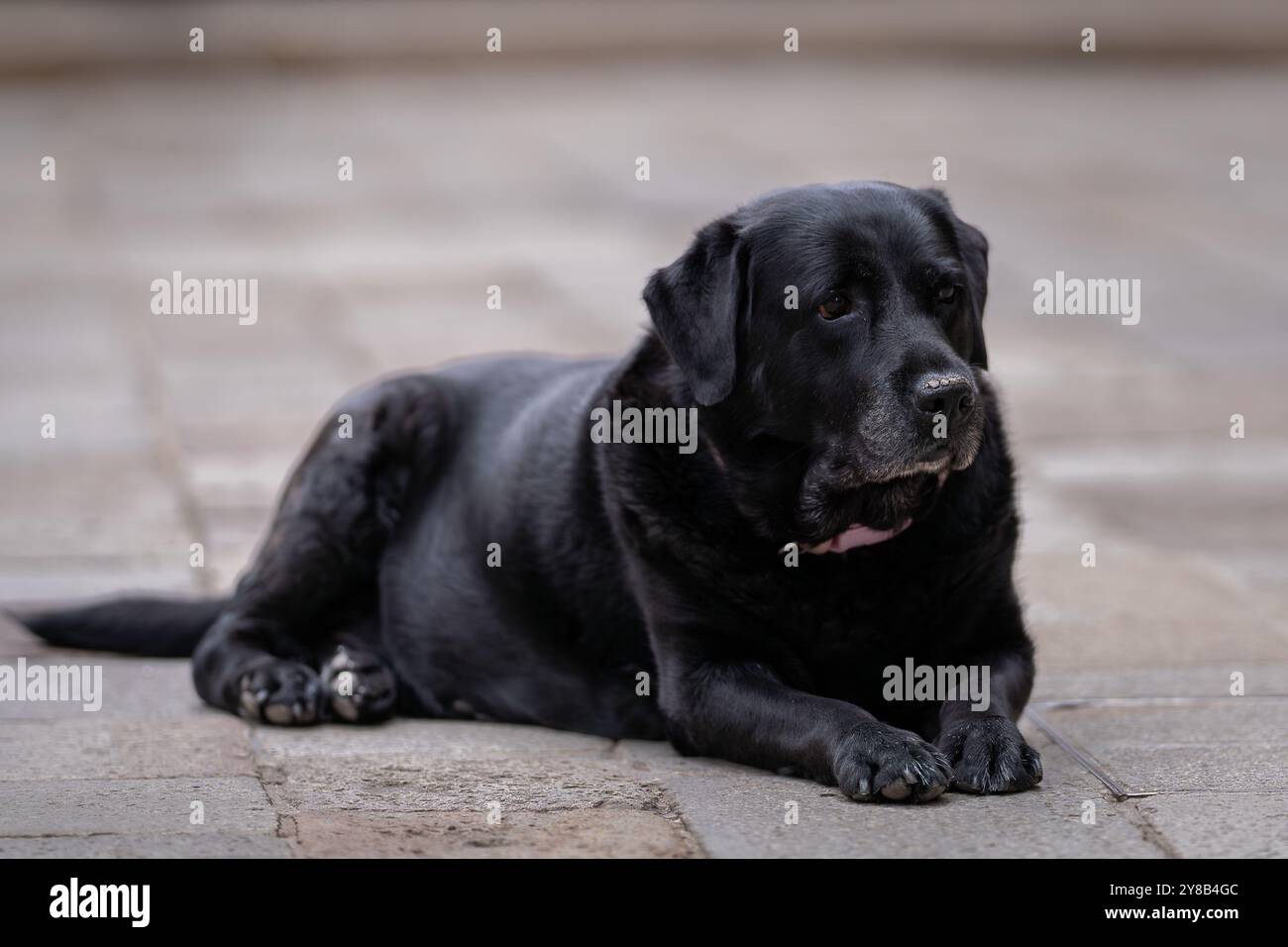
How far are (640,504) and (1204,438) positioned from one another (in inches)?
199

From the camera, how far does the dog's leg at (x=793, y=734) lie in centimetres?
451

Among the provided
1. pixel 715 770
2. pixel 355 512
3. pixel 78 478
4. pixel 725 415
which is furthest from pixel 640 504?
pixel 78 478

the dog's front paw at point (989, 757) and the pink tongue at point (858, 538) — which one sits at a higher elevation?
the pink tongue at point (858, 538)

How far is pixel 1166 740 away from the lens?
5270mm

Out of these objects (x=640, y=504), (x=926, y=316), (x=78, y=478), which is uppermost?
(x=926, y=316)

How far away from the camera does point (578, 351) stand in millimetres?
11289

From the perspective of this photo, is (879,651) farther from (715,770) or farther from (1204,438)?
(1204,438)

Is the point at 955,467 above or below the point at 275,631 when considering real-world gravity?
above

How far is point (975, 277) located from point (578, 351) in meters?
6.15

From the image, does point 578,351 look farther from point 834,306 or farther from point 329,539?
point 834,306

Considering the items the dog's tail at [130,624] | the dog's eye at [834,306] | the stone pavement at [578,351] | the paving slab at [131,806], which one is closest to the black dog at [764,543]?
the dog's eye at [834,306]

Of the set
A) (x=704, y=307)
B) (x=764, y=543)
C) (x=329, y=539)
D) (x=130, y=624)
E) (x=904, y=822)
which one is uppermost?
(x=704, y=307)

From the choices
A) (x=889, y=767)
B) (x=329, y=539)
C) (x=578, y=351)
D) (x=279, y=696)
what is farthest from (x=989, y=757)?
(x=578, y=351)

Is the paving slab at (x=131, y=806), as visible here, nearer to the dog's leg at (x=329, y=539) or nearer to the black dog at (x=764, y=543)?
the black dog at (x=764, y=543)
